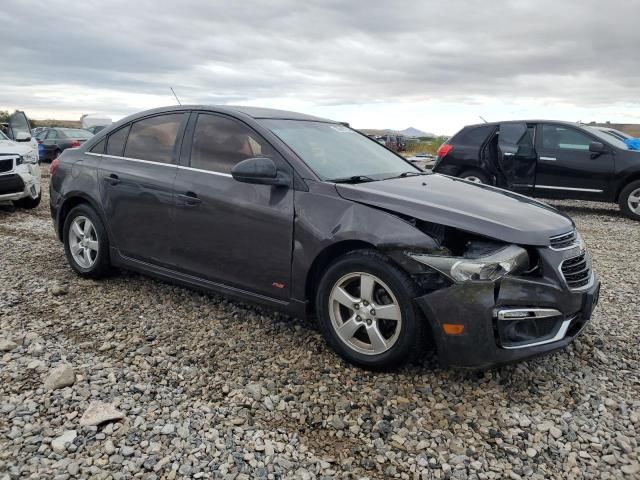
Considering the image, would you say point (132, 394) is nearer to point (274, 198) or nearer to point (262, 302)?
point (262, 302)

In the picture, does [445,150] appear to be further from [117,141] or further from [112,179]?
[112,179]

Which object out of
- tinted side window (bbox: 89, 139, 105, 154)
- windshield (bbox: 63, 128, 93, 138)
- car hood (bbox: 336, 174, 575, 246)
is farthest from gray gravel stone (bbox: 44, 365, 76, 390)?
windshield (bbox: 63, 128, 93, 138)

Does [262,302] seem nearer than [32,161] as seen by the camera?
Yes

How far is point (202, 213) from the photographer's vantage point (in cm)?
379

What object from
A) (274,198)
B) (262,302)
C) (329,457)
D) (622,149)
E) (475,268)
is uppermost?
(622,149)

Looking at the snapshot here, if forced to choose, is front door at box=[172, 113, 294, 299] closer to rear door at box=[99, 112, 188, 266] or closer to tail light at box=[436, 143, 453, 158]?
rear door at box=[99, 112, 188, 266]

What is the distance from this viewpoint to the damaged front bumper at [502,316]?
9.19ft

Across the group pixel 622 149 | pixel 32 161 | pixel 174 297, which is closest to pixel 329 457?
pixel 174 297

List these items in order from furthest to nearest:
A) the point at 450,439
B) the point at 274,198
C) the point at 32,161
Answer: the point at 32,161, the point at 274,198, the point at 450,439

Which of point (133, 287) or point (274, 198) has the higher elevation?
point (274, 198)

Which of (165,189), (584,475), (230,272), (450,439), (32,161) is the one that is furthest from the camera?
(32,161)

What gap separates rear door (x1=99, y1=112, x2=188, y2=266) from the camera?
13.4 feet

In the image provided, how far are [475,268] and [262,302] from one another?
1496 mm

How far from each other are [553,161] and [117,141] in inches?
288
